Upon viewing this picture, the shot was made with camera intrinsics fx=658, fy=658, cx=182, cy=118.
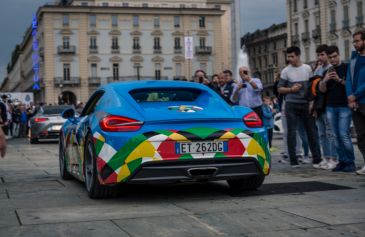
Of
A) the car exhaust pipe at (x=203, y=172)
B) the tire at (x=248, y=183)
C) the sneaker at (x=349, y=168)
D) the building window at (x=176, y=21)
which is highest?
the building window at (x=176, y=21)

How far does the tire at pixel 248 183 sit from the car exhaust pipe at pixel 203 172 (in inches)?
27.4

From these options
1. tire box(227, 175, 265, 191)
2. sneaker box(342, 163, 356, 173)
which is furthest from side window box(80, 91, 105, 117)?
sneaker box(342, 163, 356, 173)

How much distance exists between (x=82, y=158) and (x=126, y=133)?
1.33 meters

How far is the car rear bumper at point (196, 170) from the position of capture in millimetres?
6438

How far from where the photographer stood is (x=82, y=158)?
7609 mm

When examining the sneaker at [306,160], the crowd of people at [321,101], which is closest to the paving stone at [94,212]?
the crowd of people at [321,101]

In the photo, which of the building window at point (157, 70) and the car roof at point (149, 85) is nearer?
the car roof at point (149, 85)

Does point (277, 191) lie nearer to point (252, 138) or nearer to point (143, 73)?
point (252, 138)

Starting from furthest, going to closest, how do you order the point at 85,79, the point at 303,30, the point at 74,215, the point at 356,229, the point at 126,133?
the point at 85,79 < the point at 303,30 < the point at 126,133 < the point at 74,215 < the point at 356,229

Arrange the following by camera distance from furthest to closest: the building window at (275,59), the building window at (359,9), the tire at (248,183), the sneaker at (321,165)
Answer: the building window at (275,59), the building window at (359,9), the sneaker at (321,165), the tire at (248,183)

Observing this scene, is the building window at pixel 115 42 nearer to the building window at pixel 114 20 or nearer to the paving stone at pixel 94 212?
the building window at pixel 114 20

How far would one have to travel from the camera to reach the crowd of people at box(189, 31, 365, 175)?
885 centimetres

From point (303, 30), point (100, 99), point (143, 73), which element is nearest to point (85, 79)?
point (143, 73)

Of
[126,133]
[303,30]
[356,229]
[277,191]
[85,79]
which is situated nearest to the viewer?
[356,229]
